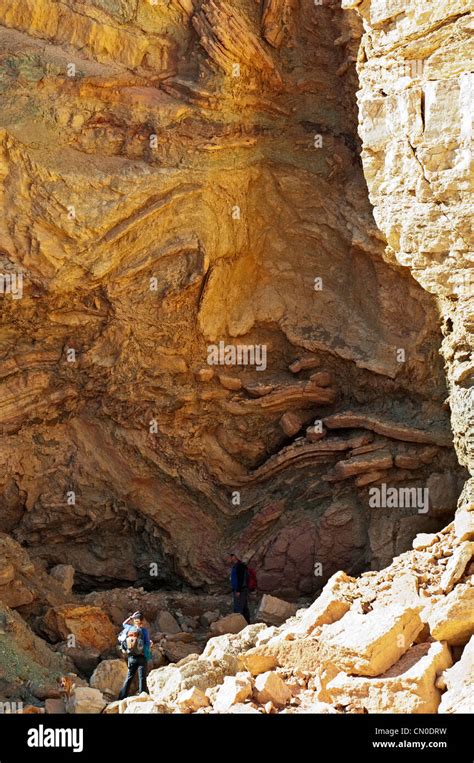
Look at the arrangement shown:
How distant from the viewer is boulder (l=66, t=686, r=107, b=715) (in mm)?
10234

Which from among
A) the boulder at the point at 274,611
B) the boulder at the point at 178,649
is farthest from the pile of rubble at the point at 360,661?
the boulder at the point at 274,611

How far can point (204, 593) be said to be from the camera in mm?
15875

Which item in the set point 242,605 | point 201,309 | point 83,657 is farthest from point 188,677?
point 201,309

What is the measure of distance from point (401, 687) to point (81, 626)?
232 inches

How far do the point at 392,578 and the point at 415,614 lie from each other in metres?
1.27

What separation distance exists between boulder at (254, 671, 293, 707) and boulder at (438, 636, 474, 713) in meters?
1.32

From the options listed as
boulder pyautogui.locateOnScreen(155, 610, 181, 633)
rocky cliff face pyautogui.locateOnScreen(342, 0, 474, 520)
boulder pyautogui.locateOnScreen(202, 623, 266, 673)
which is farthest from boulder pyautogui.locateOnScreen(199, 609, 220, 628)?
rocky cliff face pyautogui.locateOnScreen(342, 0, 474, 520)

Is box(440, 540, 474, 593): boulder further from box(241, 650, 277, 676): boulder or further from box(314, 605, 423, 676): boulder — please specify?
box(241, 650, 277, 676): boulder

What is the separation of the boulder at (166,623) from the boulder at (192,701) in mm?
4869

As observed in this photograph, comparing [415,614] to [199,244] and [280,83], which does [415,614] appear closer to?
[199,244]

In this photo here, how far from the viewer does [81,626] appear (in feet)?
44.4

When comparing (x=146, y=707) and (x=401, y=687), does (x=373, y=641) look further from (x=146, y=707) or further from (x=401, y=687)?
(x=146, y=707)

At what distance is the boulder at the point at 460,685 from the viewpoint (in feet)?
27.0
